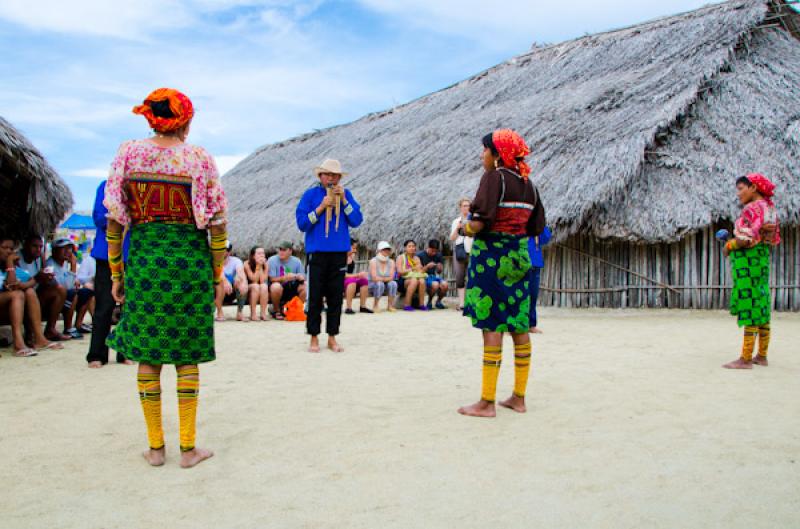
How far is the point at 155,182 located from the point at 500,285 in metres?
1.96

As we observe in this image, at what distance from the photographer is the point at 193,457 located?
10.3 feet

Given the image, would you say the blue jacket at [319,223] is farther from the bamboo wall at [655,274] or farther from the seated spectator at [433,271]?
the bamboo wall at [655,274]

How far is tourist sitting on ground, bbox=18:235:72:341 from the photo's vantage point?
6.73 meters

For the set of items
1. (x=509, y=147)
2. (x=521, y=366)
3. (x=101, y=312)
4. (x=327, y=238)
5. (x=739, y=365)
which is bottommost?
(x=739, y=365)

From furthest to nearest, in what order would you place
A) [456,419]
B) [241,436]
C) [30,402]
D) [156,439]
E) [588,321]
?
[588,321] → [30,402] → [456,419] → [241,436] → [156,439]

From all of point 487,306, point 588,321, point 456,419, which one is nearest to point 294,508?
point 456,419

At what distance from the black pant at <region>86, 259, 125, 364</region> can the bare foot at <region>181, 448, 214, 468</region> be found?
2.80m

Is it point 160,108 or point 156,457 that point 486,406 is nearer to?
point 156,457

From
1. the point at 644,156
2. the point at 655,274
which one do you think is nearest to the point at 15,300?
the point at 644,156

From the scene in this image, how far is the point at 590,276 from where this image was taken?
35.6 feet

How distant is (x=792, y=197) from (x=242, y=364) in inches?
304

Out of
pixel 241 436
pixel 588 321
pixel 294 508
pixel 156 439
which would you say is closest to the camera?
pixel 294 508

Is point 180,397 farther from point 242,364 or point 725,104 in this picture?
point 725,104

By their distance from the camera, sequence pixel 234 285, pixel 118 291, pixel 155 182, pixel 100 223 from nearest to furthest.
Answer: pixel 155 182, pixel 118 291, pixel 100 223, pixel 234 285
